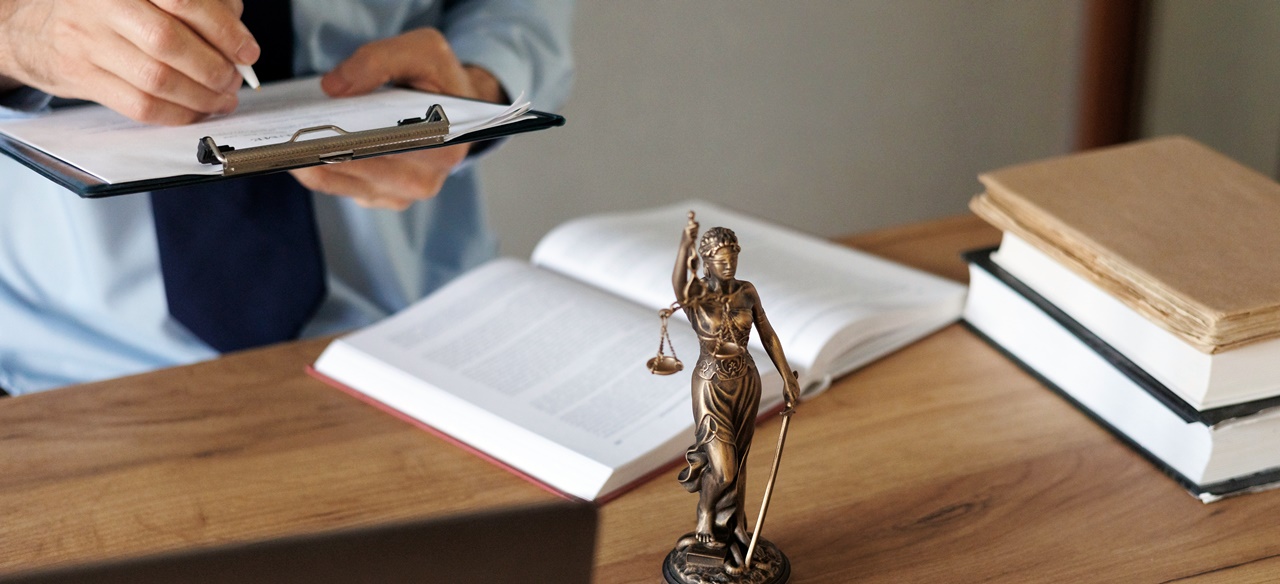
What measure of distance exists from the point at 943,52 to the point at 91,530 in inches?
90.3

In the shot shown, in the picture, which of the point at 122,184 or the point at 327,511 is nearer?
the point at 122,184

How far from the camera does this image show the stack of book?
74 cm

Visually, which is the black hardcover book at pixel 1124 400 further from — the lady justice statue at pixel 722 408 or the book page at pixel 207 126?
the book page at pixel 207 126

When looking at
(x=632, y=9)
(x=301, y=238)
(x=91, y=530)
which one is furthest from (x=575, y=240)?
(x=632, y=9)

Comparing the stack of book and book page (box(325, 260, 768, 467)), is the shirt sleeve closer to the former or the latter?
book page (box(325, 260, 768, 467))

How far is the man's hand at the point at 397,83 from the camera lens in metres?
0.98

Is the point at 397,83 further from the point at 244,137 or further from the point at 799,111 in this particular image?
the point at 799,111

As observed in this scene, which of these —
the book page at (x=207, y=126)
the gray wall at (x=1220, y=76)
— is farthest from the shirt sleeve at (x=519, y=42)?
the gray wall at (x=1220, y=76)

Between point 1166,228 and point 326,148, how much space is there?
2.04 feet

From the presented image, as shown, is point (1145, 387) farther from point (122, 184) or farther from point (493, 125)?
point (122, 184)

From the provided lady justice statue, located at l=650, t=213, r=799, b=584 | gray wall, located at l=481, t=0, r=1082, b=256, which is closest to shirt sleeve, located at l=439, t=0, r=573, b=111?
lady justice statue, located at l=650, t=213, r=799, b=584

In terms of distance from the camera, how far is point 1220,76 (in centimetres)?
239

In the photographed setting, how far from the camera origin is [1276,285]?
0.75 meters

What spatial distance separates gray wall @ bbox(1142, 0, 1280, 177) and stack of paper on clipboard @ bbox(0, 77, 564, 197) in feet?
6.58
